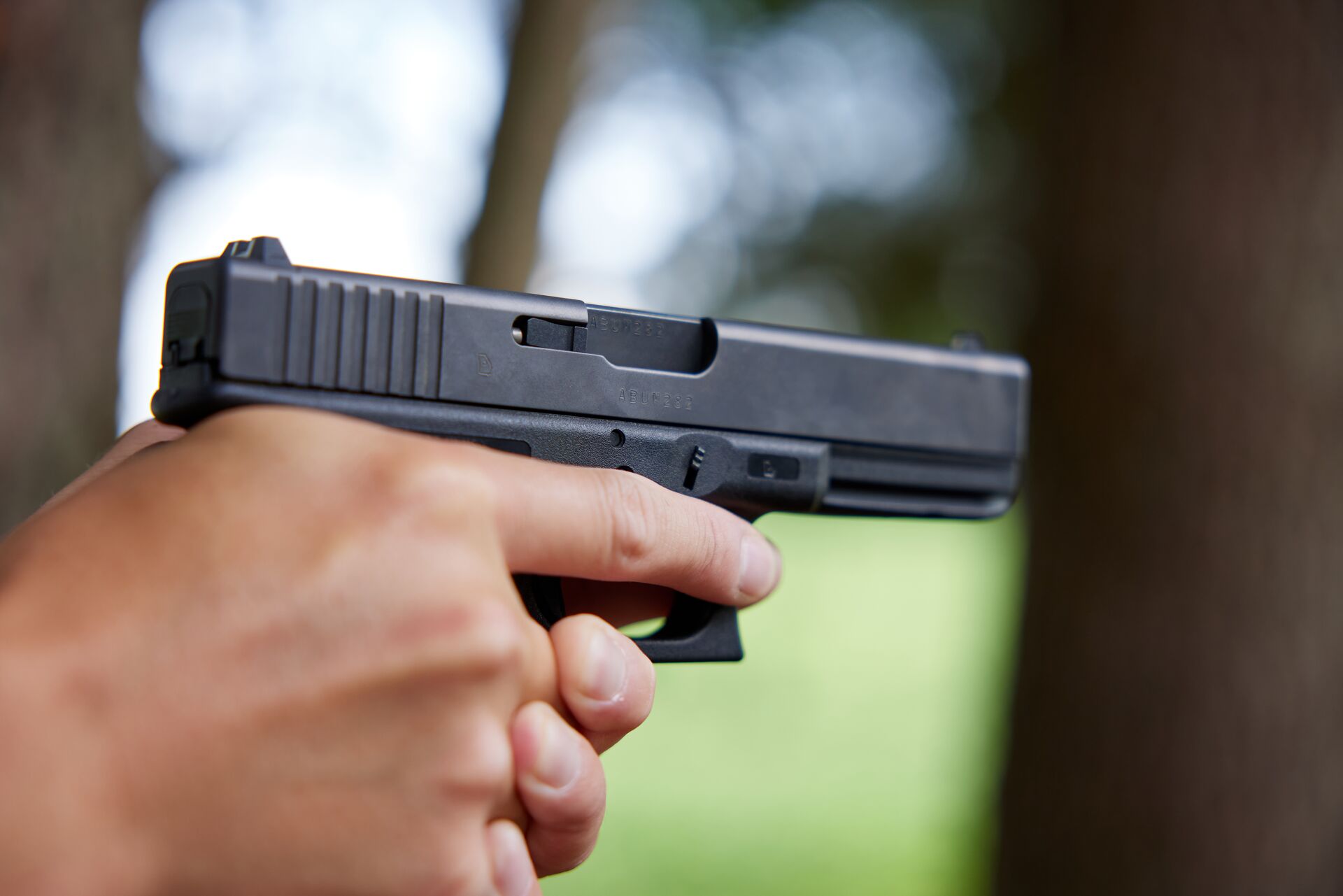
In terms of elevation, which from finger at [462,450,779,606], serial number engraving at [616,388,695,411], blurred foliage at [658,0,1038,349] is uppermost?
blurred foliage at [658,0,1038,349]

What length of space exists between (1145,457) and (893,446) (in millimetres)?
972

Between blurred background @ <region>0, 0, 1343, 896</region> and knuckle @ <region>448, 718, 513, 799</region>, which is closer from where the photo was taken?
knuckle @ <region>448, 718, 513, 799</region>

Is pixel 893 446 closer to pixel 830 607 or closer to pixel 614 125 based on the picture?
pixel 614 125

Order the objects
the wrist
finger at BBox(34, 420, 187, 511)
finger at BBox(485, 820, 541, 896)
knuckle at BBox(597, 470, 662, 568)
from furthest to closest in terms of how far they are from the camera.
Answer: finger at BBox(34, 420, 187, 511), knuckle at BBox(597, 470, 662, 568), finger at BBox(485, 820, 541, 896), the wrist

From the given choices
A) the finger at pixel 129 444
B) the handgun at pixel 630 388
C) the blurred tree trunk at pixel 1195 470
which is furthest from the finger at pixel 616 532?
the blurred tree trunk at pixel 1195 470

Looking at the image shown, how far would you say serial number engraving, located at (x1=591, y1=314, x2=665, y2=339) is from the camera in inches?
38.3

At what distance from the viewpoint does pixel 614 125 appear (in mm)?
5773

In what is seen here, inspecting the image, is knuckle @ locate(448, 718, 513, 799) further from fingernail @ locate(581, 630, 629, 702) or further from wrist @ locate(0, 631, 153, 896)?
wrist @ locate(0, 631, 153, 896)

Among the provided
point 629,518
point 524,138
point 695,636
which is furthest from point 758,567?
point 524,138

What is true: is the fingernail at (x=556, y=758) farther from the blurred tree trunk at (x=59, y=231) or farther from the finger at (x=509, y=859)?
the blurred tree trunk at (x=59, y=231)

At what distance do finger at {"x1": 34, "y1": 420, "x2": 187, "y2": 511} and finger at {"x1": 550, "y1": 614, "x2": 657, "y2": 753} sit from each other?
0.49m

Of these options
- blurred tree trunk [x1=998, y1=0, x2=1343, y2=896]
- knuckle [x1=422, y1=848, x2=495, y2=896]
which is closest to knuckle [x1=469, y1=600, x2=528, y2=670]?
knuckle [x1=422, y1=848, x2=495, y2=896]

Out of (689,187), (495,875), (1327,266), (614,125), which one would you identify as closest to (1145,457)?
(1327,266)

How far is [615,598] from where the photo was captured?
109 centimetres
